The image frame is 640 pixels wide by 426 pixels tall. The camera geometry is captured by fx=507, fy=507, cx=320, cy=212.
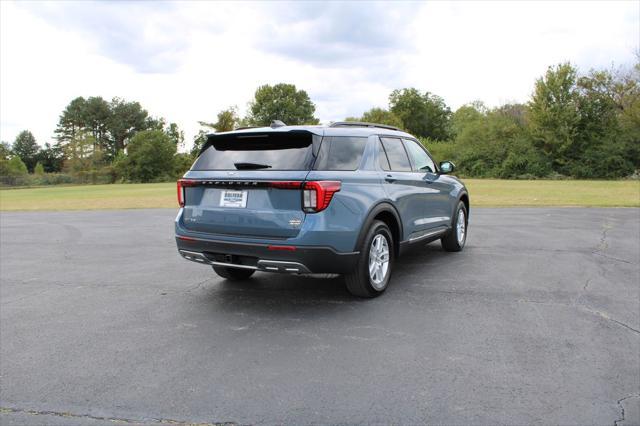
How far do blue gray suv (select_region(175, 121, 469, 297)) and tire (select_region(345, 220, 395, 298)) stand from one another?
1 centimetres

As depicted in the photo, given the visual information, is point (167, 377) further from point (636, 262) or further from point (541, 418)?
point (636, 262)

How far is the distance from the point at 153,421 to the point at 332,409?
998mm

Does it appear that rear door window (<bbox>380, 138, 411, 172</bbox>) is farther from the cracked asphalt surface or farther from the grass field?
the grass field

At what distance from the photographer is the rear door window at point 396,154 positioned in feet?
19.1

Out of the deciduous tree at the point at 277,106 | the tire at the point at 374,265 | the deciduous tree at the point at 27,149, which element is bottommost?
the tire at the point at 374,265

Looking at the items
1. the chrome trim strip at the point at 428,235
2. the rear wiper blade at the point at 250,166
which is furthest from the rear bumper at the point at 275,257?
the chrome trim strip at the point at 428,235

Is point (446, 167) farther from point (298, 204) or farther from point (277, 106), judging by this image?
point (277, 106)

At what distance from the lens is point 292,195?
4.58m

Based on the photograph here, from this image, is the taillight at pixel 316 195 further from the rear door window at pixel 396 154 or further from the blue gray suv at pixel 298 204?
the rear door window at pixel 396 154

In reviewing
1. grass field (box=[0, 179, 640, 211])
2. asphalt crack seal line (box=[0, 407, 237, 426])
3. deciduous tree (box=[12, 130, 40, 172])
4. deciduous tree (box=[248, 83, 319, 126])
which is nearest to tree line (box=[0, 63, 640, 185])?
deciduous tree (box=[248, 83, 319, 126])

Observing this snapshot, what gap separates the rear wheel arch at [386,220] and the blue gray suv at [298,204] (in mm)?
11

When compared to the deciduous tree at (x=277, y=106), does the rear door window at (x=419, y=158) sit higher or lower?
lower

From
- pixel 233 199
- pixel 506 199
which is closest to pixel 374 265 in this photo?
pixel 233 199

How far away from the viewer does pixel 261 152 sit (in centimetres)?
496
